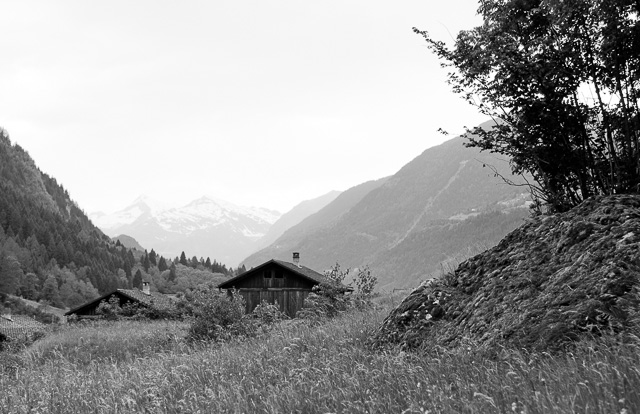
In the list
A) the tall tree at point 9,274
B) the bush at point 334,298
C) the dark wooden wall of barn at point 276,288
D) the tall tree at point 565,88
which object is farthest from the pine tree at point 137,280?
the tall tree at point 565,88

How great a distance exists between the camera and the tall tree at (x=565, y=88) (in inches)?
359

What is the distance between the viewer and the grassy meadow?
3723 millimetres

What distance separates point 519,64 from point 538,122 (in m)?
1.18

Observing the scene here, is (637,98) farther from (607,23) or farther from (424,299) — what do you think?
(424,299)

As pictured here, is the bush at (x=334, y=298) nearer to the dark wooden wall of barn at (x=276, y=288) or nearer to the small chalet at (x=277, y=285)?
the small chalet at (x=277, y=285)

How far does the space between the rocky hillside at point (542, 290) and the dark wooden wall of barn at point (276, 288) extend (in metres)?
47.9

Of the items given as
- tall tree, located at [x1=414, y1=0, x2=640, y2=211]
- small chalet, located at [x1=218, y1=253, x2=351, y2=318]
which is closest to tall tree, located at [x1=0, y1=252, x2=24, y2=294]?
small chalet, located at [x1=218, y1=253, x2=351, y2=318]

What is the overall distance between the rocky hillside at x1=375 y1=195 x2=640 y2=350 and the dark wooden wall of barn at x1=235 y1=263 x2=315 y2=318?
4795 cm

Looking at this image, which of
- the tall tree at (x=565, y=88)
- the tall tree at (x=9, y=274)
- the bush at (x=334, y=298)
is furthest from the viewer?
the tall tree at (x=9, y=274)

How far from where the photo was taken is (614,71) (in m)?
9.41

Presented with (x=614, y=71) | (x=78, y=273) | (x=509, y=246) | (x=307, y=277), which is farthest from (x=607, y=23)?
(x=78, y=273)

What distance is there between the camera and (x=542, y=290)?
672cm

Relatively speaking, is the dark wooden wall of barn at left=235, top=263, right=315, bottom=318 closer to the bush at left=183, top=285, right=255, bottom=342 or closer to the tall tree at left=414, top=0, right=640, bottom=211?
the bush at left=183, top=285, right=255, bottom=342

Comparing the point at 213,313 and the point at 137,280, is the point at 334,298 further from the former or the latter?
the point at 137,280
